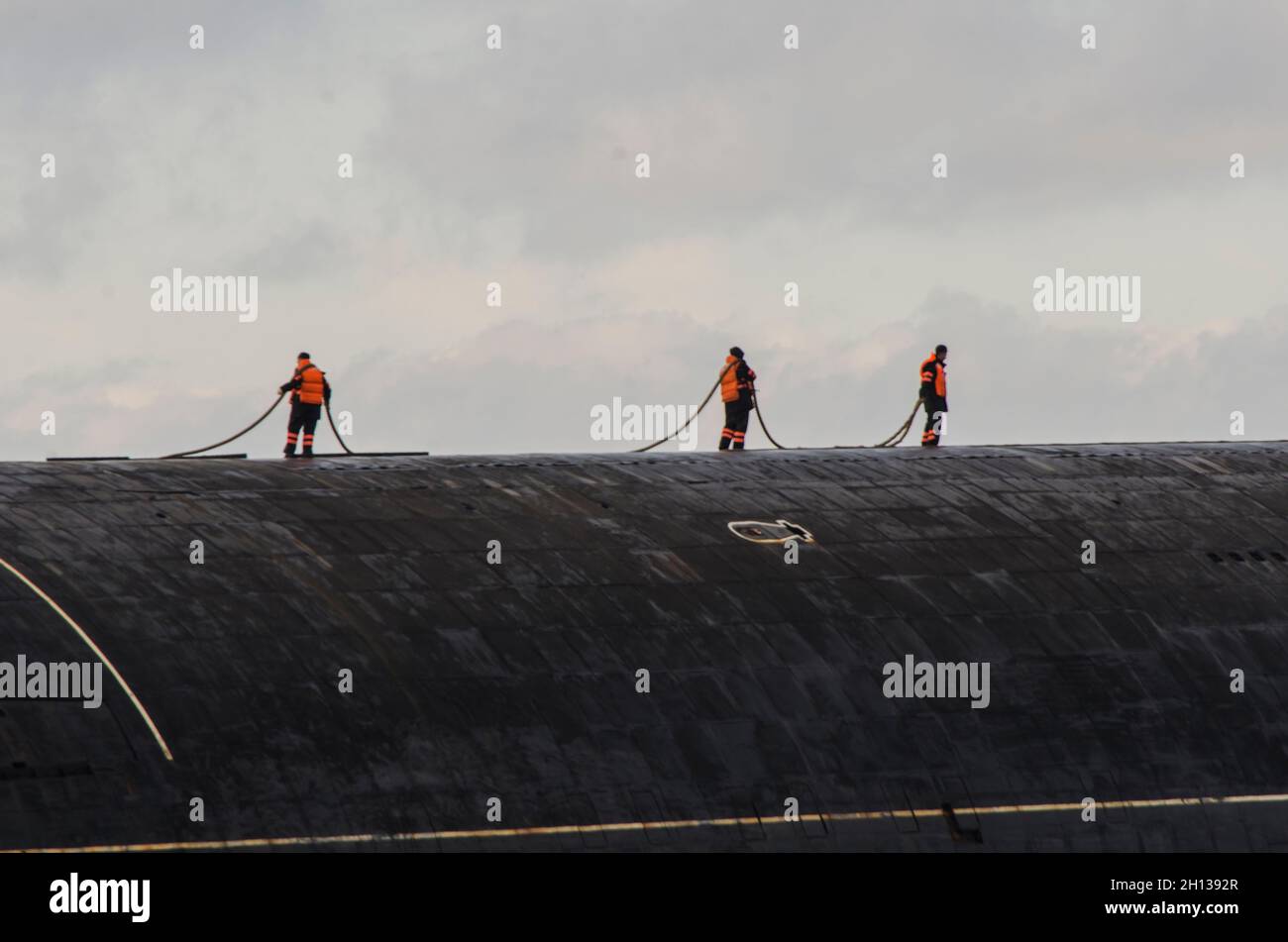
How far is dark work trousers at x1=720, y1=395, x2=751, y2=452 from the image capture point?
4522cm

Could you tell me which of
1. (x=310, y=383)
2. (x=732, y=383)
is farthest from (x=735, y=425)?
(x=310, y=383)

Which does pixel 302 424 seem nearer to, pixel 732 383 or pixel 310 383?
pixel 310 383

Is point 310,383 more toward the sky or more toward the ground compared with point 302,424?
more toward the sky

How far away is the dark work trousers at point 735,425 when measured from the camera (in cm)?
4522

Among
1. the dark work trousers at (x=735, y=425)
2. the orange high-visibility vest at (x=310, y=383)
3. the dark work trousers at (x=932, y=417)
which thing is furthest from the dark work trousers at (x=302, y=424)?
the dark work trousers at (x=932, y=417)

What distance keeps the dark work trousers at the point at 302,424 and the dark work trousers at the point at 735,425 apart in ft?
26.2

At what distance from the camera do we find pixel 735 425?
45.2 m

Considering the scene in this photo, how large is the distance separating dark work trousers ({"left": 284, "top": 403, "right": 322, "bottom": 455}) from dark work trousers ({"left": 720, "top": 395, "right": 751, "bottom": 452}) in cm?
800

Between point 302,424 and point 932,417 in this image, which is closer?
point 302,424

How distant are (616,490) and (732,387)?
340 inches

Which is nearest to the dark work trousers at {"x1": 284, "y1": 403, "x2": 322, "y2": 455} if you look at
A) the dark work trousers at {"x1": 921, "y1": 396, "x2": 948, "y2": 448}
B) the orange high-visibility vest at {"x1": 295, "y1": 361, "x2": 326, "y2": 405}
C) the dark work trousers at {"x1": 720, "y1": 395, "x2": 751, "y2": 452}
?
Answer: the orange high-visibility vest at {"x1": 295, "y1": 361, "x2": 326, "y2": 405}

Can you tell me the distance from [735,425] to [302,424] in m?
8.49

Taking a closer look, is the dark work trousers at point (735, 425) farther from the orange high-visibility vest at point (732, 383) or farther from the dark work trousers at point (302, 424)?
the dark work trousers at point (302, 424)
